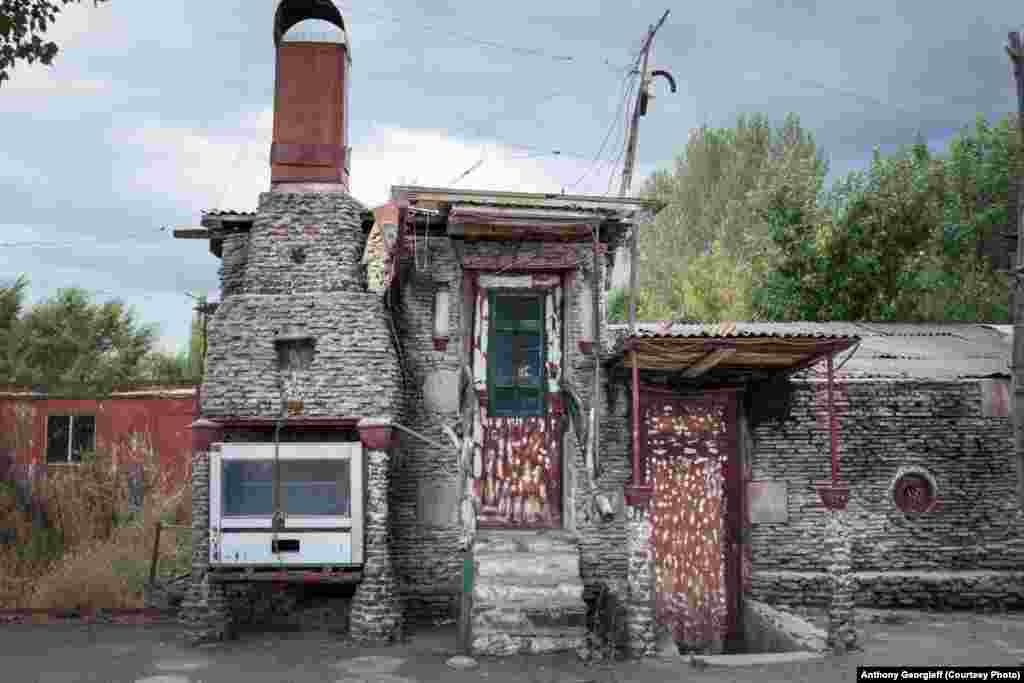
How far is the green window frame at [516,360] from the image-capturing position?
498 inches

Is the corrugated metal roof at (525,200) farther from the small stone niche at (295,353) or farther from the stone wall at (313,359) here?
the small stone niche at (295,353)

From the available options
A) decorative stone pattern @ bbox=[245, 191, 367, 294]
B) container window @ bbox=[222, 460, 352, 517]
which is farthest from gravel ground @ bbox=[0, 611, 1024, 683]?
decorative stone pattern @ bbox=[245, 191, 367, 294]

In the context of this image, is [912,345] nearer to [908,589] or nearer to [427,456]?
[908,589]

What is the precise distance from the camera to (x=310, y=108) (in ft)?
40.3

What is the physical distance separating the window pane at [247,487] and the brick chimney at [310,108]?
3869 mm

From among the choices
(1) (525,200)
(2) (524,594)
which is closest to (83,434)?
(1) (525,200)

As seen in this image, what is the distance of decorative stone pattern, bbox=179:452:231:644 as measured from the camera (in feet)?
35.4

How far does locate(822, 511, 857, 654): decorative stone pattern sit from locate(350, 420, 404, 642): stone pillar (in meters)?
5.24

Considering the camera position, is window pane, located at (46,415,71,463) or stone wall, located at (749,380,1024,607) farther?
window pane, located at (46,415,71,463)

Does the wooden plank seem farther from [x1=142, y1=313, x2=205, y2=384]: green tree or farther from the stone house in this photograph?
[x1=142, y1=313, x2=205, y2=384]: green tree

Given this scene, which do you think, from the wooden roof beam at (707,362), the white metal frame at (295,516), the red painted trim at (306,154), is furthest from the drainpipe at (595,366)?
the red painted trim at (306,154)

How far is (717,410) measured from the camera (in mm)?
13062

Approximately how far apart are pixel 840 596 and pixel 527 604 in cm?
367

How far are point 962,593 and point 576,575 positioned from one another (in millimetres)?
6284
